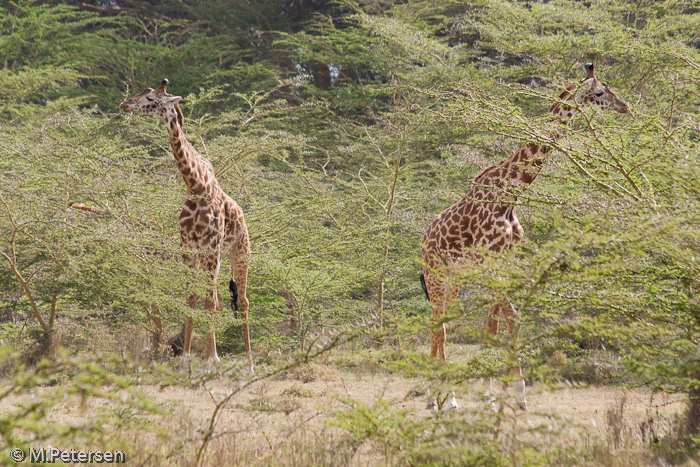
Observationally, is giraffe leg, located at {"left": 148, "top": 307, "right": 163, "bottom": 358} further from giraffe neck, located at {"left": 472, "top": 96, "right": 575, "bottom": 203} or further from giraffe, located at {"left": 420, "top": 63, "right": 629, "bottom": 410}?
giraffe neck, located at {"left": 472, "top": 96, "right": 575, "bottom": 203}

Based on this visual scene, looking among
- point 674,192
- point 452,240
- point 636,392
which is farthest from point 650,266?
point 636,392

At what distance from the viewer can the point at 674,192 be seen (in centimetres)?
377

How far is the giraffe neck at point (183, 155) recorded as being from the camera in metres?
6.00

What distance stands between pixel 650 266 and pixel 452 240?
263cm

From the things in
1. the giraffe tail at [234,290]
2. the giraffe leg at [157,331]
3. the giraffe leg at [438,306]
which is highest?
the giraffe leg at [438,306]

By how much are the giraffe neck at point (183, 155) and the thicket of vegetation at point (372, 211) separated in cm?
77

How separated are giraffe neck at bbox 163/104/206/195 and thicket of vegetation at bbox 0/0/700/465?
77 centimetres

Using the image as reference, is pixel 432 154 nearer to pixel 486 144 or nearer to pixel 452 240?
pixel 486 144

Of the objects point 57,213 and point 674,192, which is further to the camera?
point 57,213

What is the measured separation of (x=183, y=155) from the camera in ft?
20.1

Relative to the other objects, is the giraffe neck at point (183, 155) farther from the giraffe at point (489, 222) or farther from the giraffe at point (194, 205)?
the giraffe at point (489, 222)

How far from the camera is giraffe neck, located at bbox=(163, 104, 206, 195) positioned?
600cm

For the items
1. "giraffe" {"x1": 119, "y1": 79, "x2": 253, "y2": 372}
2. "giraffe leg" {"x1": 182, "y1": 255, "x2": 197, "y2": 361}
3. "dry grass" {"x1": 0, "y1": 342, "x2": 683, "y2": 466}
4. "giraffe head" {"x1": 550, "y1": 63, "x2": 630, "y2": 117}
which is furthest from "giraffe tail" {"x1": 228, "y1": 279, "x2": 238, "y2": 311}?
"giraffe head" {"x1": 550, "y1": 63, "x2": 630, "y2": 117}

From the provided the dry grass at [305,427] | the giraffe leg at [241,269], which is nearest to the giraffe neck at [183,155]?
the giraffe leg at [241,269]
